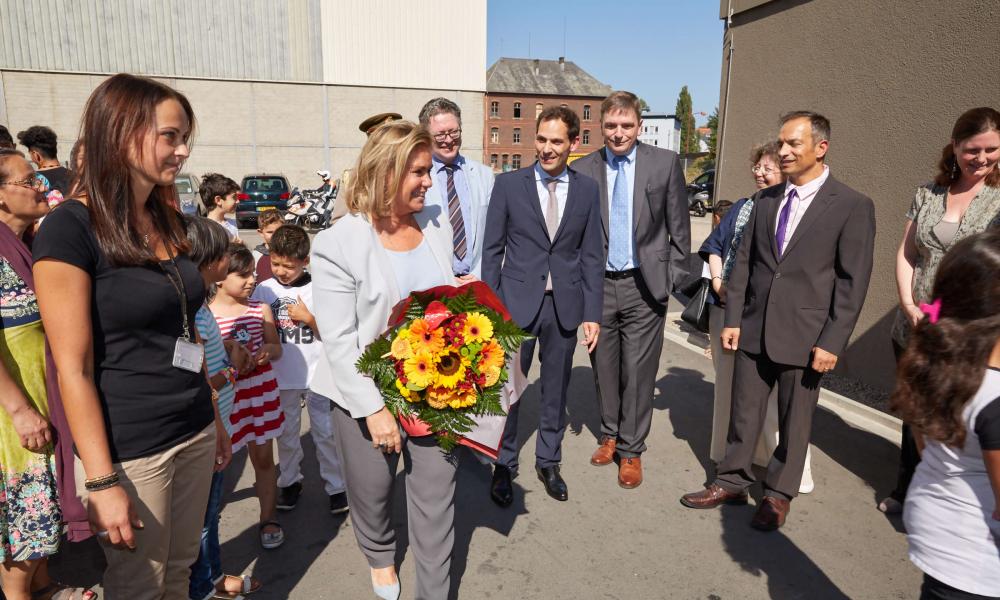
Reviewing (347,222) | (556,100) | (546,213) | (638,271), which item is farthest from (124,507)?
(556,100)

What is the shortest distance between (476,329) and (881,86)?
5310mm

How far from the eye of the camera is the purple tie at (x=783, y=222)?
3.54m

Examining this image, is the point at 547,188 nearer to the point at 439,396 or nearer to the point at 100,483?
the point at 439,396

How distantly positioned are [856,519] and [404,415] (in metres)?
2.89

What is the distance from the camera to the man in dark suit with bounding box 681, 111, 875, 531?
3.38m

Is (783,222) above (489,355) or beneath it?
above

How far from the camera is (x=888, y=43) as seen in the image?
18.5ft

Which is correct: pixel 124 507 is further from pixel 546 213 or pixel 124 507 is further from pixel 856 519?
pixel 856 519

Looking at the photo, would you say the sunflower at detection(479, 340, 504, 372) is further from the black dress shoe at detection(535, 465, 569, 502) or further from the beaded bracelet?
the black dress shoe at detection(535, 465, 569, 502)

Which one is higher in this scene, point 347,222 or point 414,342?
point 347,222

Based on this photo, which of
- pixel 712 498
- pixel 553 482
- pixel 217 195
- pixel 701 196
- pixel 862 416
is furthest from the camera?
pixel 701 196

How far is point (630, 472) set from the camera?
4156 mm

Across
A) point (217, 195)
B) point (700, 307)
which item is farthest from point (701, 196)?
point (217, 195)

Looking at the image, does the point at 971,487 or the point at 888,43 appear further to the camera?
the point at 888,43
